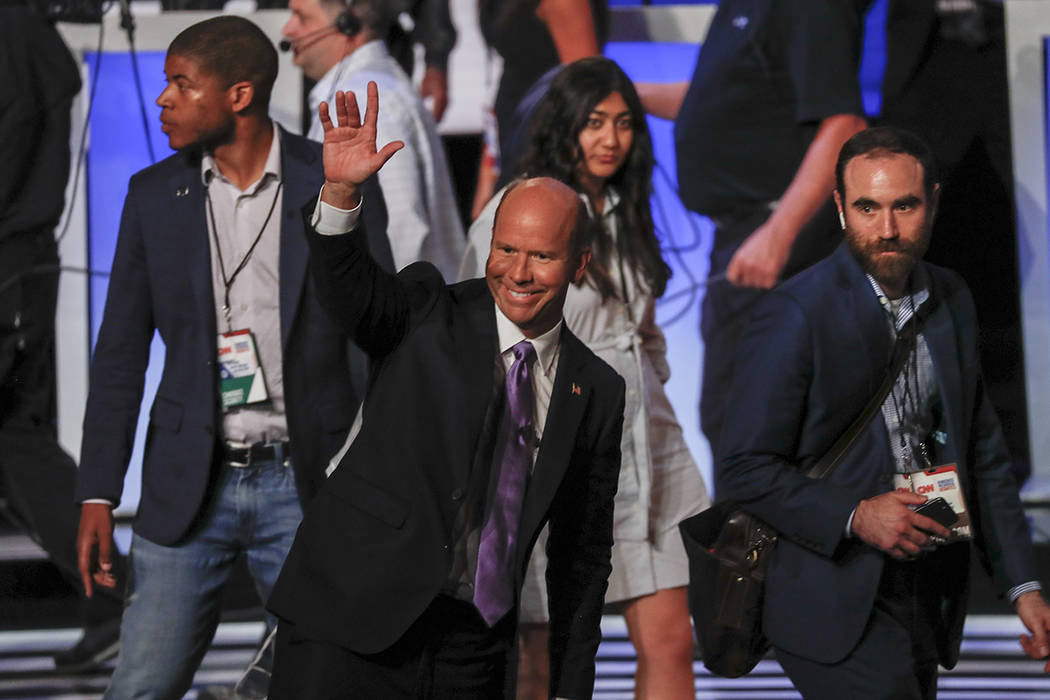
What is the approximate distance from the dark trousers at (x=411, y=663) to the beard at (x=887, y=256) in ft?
3.13

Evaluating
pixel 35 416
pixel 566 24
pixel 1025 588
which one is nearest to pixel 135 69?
pixel 35 416

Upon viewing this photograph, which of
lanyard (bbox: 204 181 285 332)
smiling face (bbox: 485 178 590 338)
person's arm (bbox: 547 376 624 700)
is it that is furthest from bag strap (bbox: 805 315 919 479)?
lanyard (bbox: 204 181 285 332)

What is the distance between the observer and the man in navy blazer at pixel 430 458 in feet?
7.33

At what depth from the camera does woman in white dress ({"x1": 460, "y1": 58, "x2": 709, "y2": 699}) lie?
10.6ft

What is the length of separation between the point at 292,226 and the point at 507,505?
0.97 metres

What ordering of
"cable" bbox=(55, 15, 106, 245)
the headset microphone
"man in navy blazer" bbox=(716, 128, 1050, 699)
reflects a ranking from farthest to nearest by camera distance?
1. "cable" bbox=(55, 15, 106, 245)
2. the headset microphone
3. "man in navy blazer" bbox=(716, 128, 1050, 699)

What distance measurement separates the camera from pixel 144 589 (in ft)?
9.51

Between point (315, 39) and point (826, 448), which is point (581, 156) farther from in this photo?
point (315, 39)

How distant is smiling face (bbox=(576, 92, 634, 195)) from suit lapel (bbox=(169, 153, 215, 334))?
94 centimetres

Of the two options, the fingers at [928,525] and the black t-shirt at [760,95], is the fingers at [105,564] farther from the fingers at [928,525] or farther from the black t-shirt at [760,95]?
the black t-shirt at [760,95]

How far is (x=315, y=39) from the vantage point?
4.25m

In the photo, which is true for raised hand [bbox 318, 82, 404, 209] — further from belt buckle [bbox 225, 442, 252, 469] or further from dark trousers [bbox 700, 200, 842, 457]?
dark trousers [bbox 700, 200, 842, 457]

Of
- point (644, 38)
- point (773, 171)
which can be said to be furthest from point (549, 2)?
point (773, 171)

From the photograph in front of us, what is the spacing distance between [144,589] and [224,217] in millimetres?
819
